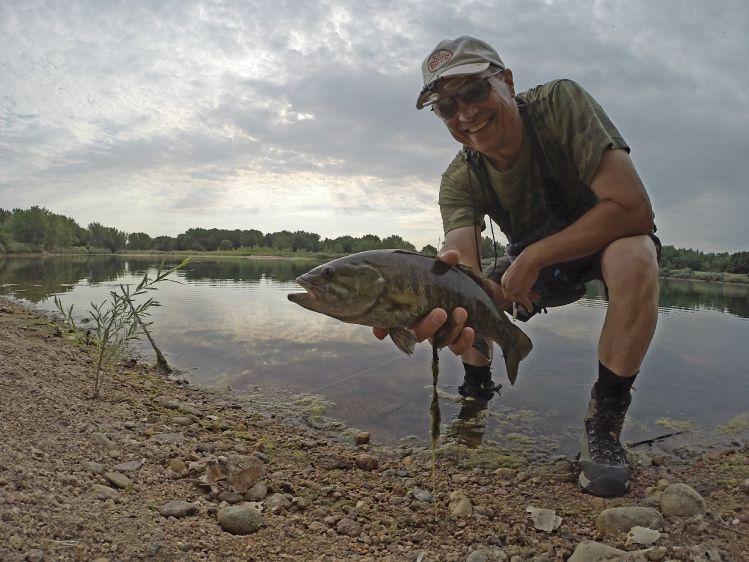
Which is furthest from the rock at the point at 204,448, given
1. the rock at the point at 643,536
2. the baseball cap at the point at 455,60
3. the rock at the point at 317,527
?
the baseball cap at the point at 455,60

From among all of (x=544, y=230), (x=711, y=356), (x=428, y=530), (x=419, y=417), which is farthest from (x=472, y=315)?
(x=711, y=356)

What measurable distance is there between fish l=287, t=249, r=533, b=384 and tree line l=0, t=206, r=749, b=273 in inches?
1204

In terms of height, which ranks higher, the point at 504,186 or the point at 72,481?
the point at 504,186

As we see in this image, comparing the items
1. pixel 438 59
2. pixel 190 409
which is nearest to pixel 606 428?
pixel 438 59

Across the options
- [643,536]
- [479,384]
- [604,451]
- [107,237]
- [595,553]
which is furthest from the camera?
[107,237]

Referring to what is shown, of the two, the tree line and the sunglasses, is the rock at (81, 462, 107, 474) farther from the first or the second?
the tree line

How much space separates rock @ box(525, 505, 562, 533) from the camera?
2.47 m

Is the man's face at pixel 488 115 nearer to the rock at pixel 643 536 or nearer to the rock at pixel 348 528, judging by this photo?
the rock at pixel 643 536

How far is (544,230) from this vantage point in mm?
4051

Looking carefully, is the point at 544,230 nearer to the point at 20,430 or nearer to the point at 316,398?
the point at 316,398

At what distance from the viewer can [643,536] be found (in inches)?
87.4

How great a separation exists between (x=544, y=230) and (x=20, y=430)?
4.04 metres

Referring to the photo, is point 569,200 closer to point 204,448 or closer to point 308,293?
point 308,293

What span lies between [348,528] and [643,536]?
143 centimetres
